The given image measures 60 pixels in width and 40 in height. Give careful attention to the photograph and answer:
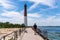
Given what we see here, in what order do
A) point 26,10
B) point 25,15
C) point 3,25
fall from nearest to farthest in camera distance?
point 25,15 → point 26,10 → point 3,25

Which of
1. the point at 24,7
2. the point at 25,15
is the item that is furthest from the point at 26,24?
the point at 24,7

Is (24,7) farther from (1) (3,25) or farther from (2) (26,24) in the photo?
(1) (3,25)

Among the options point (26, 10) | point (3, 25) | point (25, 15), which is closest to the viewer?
point (25, 15)

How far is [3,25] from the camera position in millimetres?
97000

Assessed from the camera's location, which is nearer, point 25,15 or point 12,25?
point 25,15

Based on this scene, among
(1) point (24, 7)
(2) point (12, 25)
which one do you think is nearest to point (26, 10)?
(1) point (24, 7)

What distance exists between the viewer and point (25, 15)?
7244 centimetres

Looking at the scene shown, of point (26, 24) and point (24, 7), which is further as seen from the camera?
point (24, 7)

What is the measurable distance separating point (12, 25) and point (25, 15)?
28.3 meters

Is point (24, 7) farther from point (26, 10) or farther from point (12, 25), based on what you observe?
point (12, 25)

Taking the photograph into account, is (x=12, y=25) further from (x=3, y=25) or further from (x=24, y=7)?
(x=24, y=7)

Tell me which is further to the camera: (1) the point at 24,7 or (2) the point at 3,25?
(2) the point at 3,25

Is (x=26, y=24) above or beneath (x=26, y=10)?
beneath

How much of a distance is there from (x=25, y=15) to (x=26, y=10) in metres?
6.15
